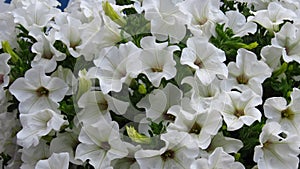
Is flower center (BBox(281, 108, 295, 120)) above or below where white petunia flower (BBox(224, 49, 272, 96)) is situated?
below

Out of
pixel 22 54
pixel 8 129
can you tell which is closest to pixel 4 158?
pixel 8 129

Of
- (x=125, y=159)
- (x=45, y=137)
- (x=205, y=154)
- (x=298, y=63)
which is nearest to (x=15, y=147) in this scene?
(x=45, y=137)

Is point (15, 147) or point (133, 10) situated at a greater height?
point (133, 10)

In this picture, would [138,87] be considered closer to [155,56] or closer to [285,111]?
[155,56]

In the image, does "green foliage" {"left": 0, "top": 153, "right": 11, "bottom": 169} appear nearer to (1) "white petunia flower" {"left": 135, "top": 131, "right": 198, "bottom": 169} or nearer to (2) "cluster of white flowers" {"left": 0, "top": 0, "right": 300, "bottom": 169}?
(2) "cluster of white flowers" {"left": 0, "top": 0, "right": 300, "bottom": 169}

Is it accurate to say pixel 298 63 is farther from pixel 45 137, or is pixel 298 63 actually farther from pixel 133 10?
pixel 45 137

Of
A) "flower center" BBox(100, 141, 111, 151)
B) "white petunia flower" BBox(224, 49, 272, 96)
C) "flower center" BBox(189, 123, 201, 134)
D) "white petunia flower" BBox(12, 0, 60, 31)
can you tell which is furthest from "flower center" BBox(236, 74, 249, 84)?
"white petunia flower" BBox(12, 0, 60, 31)
